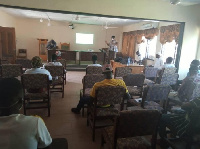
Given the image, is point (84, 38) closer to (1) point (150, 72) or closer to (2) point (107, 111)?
(1) point (150, 72)

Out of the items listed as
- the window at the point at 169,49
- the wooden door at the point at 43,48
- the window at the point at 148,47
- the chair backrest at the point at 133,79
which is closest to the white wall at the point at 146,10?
the chair backrest at the point at 133,79

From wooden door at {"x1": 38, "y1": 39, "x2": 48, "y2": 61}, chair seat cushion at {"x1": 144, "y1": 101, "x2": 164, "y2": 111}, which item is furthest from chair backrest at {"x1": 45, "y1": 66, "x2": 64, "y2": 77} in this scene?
wooden door at {"x1": 38, "y1": 39, "x2": 48, "y2": 61}

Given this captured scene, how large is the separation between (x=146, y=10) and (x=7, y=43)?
18.5ft

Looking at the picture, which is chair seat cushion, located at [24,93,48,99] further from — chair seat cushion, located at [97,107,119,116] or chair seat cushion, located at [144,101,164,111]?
chair seat cushion, located at [144,101,164,111]

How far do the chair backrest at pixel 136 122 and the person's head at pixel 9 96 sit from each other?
0.84 m

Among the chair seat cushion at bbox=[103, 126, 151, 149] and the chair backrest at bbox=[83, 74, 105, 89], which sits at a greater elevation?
the chair backrest at bbox=[83, 74, 105, 89]

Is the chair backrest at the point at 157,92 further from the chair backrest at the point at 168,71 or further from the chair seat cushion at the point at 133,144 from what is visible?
the chair backrest at the point at 168,71

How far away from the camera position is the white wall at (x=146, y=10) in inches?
141

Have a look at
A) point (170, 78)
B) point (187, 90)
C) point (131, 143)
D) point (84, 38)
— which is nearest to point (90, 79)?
point (131, 143)

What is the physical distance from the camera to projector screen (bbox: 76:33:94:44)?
36.3 ft

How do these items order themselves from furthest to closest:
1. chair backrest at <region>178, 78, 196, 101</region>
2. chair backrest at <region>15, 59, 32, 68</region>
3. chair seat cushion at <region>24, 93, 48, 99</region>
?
1. chair backrest at <region>15, 59, 32, 68</region>
2. chair seat cushion at <region>24, 93, 48, 99</region>
3. chair backrest at <region>178, 78, 196, 101</region>

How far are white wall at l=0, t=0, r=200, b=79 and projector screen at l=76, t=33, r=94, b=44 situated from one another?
24.4 feet

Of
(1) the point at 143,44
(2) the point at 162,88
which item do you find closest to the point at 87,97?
(2) the point at 162,88

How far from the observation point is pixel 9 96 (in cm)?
107
